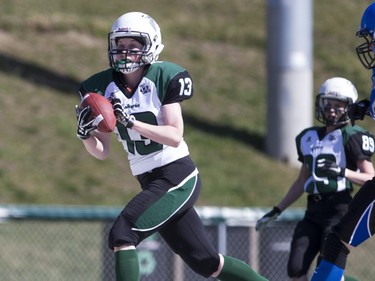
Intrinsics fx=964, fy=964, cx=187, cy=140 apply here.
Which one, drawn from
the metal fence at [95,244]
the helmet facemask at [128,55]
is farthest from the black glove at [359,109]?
the metal fence at [95,244]

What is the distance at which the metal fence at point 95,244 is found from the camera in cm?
761

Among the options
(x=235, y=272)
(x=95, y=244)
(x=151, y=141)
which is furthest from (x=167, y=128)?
(x=95, y=244)

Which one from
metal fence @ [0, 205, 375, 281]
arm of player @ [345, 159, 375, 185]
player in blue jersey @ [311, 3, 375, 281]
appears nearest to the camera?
player in blue jersey @ [311, 3, 375, 281]

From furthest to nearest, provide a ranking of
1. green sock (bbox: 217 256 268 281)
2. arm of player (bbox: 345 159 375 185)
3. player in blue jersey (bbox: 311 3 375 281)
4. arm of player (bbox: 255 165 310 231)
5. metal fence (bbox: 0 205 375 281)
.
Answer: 1. metal fence (bbox: 0 205 375 281)
2. arm of player (bbox: 255 165 310 231)
3. arm of player (bbox: 345 159 375 185)
4. green sock (bbox: 217 256 268 281)
5. player in blue jersey (bbox: 311 3 375 281)

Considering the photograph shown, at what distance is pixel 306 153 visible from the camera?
21.0 feet

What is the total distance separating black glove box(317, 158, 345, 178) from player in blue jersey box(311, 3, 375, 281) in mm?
1053

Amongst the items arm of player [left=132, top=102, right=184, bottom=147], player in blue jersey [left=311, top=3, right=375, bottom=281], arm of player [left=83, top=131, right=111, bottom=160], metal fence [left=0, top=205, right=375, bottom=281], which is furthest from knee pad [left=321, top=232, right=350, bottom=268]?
metal fence [left=0, top=205, right=375, bottom=281]

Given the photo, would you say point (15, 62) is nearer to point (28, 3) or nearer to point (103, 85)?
point (28, 3)

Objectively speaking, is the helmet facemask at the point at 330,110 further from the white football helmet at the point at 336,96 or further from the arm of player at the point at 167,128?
the arm of player at the point at 167,128

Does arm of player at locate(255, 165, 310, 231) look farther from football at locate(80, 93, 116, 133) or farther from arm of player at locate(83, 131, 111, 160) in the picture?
football at locate(80, 93, 116, 133)

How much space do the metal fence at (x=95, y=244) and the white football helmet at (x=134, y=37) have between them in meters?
2.51

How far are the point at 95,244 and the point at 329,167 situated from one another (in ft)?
9.21

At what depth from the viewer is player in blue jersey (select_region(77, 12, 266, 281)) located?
16.8ft

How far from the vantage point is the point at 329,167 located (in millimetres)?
6164
